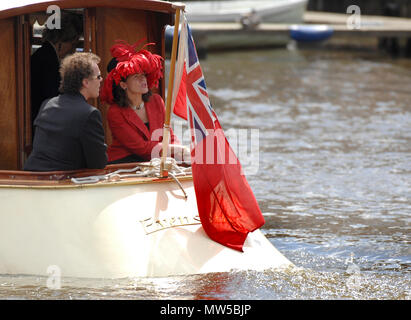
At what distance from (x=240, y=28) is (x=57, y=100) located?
19.5 meters

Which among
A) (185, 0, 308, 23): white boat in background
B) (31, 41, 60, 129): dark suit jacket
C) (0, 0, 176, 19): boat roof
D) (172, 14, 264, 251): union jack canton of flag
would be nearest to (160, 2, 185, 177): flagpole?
(172, 14, 264, 251): union jack canton of flag

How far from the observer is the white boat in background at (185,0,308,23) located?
27375 mm

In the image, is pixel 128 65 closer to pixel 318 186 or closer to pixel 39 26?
pixel 39 26

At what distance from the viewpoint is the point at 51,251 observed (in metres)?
5.55

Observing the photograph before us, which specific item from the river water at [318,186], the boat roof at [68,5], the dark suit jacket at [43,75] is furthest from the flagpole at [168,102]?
the dark suit jacket at [43,75]

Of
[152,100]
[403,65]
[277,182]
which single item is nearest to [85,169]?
[152,100]

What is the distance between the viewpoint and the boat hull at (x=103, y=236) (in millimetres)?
5488

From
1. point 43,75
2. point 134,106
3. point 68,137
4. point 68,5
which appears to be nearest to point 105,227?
point 68,137

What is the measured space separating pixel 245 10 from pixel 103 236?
2297 cm

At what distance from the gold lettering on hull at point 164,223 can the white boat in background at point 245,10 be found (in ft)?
70.0

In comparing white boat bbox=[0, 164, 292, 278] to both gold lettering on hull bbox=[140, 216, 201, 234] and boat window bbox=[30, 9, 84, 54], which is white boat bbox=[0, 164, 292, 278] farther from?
boat window bbox=[30, 9, 84, 54]

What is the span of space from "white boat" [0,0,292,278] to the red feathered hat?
1.20 ft

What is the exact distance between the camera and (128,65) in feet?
19.3
